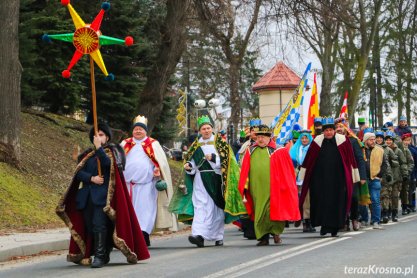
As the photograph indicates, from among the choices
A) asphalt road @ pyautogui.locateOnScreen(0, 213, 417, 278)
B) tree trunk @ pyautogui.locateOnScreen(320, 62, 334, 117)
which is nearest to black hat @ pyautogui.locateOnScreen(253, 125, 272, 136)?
asphalt road @ pyautogui.locateOnScreen(0, 213, 417, 278)

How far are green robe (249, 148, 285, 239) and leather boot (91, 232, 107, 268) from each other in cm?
327

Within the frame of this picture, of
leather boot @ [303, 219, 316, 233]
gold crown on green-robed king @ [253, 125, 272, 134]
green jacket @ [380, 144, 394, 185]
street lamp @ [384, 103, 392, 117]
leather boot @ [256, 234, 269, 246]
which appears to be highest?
street lamp @ [384, 103, 392, 117]

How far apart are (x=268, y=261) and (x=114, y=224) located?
188cm

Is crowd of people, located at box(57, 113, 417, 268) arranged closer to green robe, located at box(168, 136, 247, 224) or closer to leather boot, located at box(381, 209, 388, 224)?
green robe, located at box(168, 136, 247, 224)

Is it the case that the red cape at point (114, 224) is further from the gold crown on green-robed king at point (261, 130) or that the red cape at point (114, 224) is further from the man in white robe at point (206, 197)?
the gold crown on green-robed king at point (261, 130)

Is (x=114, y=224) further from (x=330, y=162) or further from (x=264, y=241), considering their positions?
(x=330, y=162)

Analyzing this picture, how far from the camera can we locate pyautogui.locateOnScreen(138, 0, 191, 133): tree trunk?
79.2 feet

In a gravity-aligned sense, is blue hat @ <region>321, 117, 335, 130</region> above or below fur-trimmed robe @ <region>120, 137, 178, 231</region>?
above

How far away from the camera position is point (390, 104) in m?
55.5

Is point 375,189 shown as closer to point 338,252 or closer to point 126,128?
point 338,252

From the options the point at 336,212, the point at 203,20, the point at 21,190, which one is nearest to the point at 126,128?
the point at 203,20

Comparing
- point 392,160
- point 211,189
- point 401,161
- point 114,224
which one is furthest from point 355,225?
point 114,224

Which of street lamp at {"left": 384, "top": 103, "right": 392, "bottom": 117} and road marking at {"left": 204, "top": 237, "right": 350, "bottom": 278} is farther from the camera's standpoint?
street lamp at {"left": 384, "top": 103, "right": 392, "bottom": 117}

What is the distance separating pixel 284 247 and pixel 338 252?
1.41 metres
